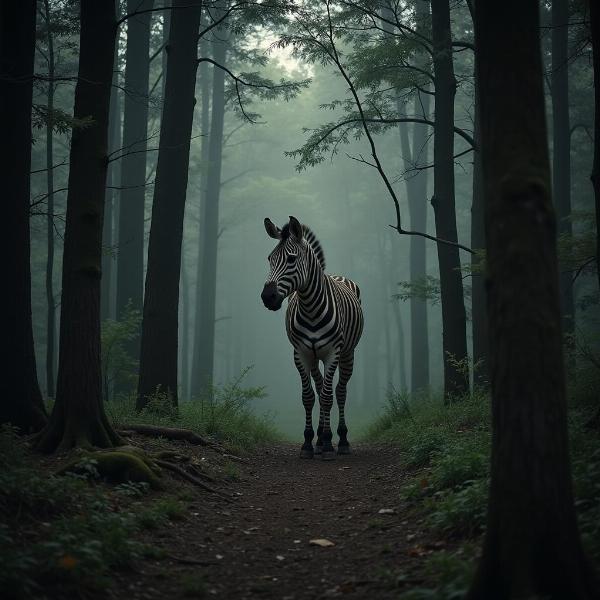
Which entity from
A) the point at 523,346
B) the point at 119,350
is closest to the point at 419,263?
the point at 119,350

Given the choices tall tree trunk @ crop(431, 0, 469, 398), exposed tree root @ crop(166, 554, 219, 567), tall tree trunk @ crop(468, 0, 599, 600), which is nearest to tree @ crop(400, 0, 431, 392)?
tall tree trunk @ crop(431, 0, 469, 398)

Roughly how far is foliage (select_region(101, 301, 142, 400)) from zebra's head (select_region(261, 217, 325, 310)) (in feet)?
17.0

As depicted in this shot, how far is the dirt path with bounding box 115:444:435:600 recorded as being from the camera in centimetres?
438

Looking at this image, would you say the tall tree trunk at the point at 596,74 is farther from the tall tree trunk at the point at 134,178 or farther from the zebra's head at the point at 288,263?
the tall tree trunk at the point at 134,178

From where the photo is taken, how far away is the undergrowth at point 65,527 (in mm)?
3881

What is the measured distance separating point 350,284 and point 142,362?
517 centimetres

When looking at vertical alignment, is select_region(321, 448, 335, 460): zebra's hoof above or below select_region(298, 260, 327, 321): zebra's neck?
below

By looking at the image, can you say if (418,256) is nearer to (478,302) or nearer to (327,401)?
(478,302)

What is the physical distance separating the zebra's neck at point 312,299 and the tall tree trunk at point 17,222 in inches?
168

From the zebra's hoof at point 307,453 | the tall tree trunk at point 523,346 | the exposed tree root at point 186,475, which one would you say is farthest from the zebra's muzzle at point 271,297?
the tall tree trunk at point 523,346

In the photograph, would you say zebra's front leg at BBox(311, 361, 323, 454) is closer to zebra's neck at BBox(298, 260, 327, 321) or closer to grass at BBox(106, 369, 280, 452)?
zebra's neck at BBox(298, 260, 327, 321)

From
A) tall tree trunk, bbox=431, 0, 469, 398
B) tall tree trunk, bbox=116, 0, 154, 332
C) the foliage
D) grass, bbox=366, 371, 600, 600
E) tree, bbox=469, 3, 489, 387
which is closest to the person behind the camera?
grass, bbox=366, 371, 600, 600

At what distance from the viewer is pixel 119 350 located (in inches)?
629

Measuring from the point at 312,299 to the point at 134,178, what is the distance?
9.90m
